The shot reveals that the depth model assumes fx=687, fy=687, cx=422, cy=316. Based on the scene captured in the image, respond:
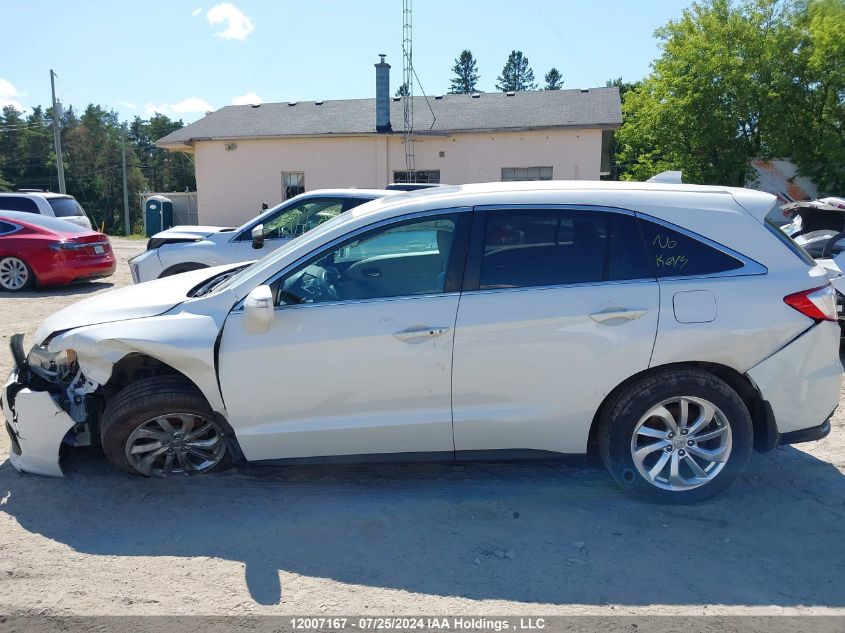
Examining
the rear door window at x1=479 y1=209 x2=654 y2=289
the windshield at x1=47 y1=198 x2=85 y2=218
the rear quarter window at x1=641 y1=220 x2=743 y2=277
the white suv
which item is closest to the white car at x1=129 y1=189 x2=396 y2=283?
the rear door window at x1=479 y1=209 x2=654 y2=289

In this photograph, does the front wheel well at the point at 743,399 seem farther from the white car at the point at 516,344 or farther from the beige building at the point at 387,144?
the beige building at the point at 387,144

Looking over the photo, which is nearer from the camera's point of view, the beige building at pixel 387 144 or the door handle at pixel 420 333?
the door handle at pixel 420 333

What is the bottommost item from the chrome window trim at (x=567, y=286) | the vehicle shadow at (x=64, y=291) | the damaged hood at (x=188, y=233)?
the vehicle shadow at (x=64, y=291)

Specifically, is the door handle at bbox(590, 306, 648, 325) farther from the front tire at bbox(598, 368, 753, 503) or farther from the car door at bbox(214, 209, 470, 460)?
the car door at bbox(214, 209, 470, 460)

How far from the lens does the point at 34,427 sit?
13.1 feet

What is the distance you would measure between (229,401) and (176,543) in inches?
30.2

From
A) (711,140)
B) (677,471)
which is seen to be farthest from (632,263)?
(711,140)

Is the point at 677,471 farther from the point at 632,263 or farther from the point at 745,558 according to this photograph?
the point at 632,263

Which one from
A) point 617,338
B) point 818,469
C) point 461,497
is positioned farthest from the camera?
point 818,469

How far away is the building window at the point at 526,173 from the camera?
2202cm

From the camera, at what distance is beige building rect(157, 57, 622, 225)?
21.7m

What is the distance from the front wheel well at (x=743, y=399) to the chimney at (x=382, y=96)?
2007cm

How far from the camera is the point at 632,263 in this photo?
373 centimetres

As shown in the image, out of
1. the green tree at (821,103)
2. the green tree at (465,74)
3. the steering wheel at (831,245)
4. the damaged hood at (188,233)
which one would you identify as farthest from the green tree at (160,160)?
the steering wheel at (831,245)
